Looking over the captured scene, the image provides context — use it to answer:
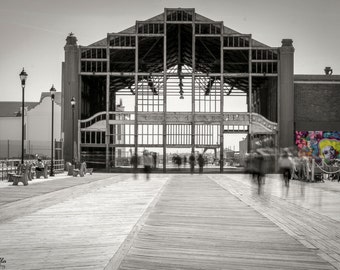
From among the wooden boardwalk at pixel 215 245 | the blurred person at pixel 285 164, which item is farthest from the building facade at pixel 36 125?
the wooden boardwalk at pixel 215 245

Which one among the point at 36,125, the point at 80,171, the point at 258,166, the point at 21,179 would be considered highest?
the point at 36,125

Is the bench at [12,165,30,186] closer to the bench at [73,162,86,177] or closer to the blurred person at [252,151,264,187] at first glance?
→ the blurred person at [252,151,264,187]

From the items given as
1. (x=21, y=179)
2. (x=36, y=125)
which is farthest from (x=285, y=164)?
(x=36, y=125)

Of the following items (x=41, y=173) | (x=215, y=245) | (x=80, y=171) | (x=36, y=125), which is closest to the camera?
(x=215, y=245)

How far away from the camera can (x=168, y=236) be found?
33.0 feet

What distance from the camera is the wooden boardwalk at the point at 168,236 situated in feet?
25.3

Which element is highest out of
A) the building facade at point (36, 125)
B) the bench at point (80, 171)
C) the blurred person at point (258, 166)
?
the building facade at point (36, 125)

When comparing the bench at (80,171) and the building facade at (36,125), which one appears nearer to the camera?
the bench at (80,171)

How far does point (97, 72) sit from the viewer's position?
174 feet

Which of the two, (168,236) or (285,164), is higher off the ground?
(285,164)

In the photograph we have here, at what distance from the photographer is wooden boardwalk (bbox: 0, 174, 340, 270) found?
7711 mm

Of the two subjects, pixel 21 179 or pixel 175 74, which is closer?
pixel 21 179

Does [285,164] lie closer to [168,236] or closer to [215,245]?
[168,236]

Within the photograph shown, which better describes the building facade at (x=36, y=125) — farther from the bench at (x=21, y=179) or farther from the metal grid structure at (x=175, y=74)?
the bench at (x=21, y=179)
